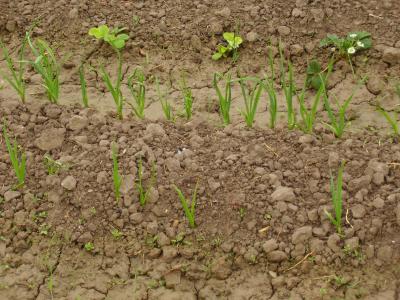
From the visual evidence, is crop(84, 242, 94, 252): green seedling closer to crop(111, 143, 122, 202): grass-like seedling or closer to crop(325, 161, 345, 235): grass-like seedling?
crop(111, 143, 122, 202): grass-like seedling

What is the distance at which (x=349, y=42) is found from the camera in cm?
317

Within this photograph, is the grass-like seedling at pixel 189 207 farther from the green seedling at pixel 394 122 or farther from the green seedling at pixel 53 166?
the green seedling at pixel 394 122

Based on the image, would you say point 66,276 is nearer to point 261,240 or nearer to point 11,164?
point 11,164

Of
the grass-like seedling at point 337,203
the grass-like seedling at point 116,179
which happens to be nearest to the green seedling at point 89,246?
the grass-like seedling at point 116,179

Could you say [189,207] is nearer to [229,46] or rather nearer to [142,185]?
[142,185]

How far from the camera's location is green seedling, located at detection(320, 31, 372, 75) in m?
3.17

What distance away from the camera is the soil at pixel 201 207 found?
7.73 feet

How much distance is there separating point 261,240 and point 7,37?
82.2 inches

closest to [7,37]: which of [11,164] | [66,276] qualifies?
[11,164]

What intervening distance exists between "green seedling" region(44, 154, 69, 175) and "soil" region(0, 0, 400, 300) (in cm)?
1

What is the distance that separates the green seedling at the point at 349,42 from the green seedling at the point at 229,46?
0.46 metres

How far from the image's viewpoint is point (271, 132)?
109 inches

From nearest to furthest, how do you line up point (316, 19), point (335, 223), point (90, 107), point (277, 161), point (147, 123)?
point (335, 223) < point (277, 161) < point (147, 123) < point (90, 107) < point (316, 19)

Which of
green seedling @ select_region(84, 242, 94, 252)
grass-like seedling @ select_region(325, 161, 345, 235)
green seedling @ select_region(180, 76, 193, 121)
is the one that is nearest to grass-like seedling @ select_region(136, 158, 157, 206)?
green seedling @ select_region(84, 242, 94, 252)
